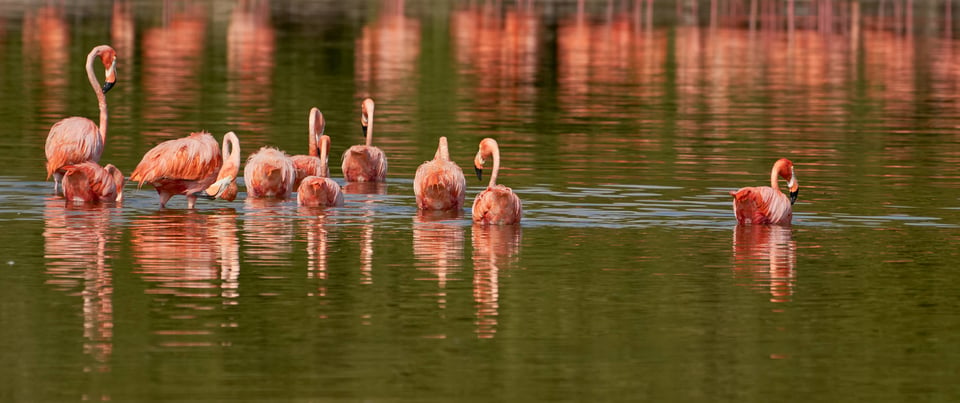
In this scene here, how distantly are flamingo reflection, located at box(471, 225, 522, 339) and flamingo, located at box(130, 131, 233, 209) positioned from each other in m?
3.57

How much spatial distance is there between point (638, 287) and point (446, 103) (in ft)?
80.8

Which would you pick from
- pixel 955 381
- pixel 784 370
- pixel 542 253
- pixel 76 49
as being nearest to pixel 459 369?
pixel 784 370

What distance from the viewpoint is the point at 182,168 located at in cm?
2144

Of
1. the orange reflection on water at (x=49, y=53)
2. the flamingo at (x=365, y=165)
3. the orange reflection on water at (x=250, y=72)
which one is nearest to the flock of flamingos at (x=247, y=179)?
the flamingo at (x=365, y=165)

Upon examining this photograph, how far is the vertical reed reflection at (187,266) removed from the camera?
46.1 feet

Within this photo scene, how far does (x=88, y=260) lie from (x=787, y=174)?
869 centimetres

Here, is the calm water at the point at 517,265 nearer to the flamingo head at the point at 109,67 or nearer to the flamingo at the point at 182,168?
the flamingo at the point at 182,168

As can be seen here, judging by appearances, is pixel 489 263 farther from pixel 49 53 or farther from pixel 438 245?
pixel 49 53

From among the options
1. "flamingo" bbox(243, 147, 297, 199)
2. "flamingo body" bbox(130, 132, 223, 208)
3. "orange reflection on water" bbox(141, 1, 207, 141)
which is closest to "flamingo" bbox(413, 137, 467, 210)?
"flamingo" bbox(243, 147, 297, 199)

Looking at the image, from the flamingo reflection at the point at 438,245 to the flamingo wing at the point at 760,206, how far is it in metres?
3.16

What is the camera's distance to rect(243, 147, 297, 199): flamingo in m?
22.5

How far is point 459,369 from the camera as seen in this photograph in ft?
41.9

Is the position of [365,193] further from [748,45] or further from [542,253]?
[748,45]

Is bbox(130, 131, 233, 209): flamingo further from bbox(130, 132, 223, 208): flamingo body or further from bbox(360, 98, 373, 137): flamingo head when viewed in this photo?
bbox(360, 98, 373, 137): flamingo head
